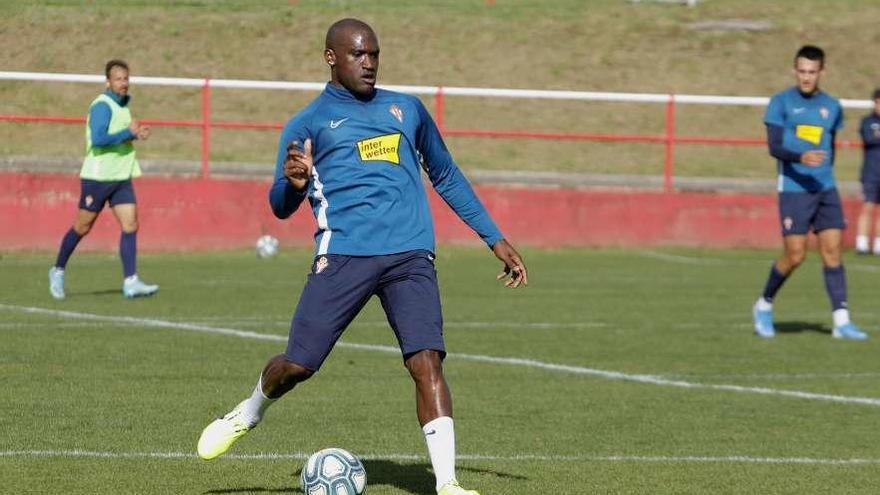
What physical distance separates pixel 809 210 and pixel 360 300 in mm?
6835

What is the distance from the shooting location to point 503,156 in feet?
99.8

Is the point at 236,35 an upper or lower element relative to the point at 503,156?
upper

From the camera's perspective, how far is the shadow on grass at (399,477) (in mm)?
7277

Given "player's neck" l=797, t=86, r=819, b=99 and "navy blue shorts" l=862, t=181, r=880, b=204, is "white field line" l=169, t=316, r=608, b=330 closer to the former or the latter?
"player's neck" l=797, t=86, r=819, b=99

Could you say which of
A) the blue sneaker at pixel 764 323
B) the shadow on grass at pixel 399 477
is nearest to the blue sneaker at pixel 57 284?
the blue sneaker at pixel 764 323

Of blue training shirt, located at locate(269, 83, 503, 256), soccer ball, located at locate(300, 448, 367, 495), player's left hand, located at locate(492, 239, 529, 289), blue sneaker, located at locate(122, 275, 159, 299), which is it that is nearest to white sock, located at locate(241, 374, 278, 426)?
soccer ball, located at locate(300, 448, 367, 495)

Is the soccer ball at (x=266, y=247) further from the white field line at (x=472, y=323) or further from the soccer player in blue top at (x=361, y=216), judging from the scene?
the soccer player in blue top at (x=361, y=216)

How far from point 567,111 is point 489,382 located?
22877mm

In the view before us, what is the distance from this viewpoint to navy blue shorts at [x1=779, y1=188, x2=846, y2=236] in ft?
43.1

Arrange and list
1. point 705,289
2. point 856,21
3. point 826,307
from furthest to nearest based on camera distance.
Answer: point 856,21, point 705,289, point 826,307

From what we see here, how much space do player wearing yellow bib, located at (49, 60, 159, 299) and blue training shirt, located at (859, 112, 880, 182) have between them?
11061 mm

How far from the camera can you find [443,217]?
21.3m

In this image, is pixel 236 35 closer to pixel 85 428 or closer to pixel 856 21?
pixel 856 21

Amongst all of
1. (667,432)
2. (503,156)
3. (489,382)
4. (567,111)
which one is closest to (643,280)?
(489,382)
